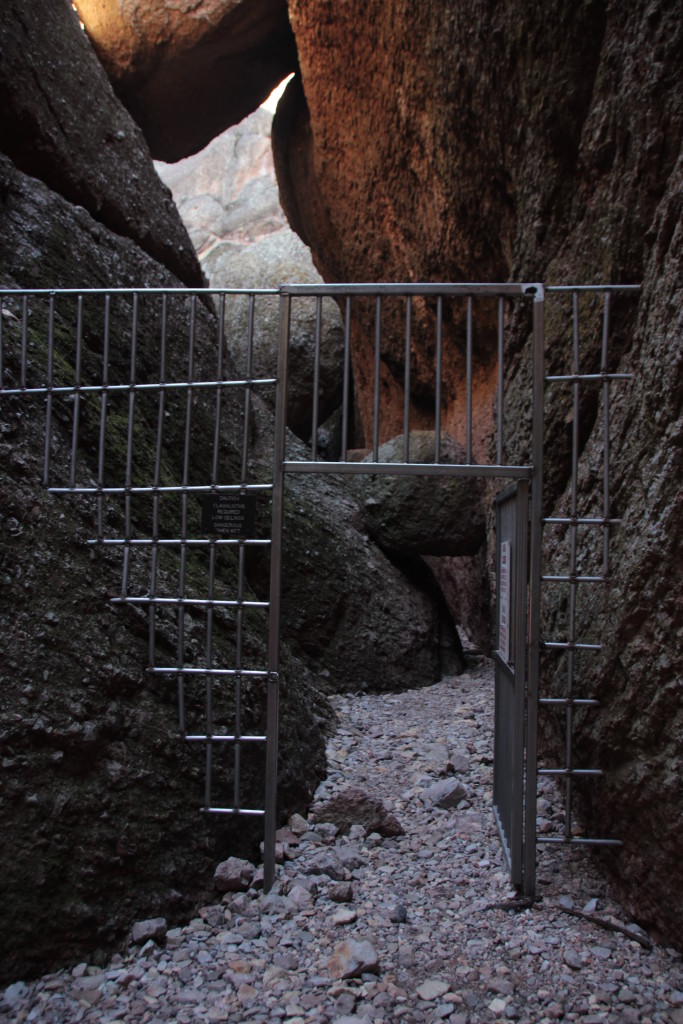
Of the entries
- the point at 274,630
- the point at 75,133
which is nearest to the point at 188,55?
the point at 75,133

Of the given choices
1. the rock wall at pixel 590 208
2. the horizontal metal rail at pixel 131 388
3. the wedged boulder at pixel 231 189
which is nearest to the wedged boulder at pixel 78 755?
the horizontal metal rail at pixel 131 388

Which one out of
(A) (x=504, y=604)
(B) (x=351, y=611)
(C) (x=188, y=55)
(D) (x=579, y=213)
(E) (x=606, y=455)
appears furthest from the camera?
(C) (x=188, y=55)

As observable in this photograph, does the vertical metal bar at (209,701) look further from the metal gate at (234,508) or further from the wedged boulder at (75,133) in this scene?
the wedged boulder at (75,133)

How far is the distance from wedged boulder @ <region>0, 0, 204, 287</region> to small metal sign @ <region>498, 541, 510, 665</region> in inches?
170

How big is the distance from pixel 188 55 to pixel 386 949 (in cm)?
1081

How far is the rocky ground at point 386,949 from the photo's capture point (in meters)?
2.29

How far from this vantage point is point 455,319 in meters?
7.55

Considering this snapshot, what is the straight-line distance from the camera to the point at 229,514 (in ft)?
9.64

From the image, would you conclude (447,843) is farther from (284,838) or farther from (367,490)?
(367,490)

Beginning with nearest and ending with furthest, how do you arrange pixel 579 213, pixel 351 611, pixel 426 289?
1. pixel 426 289
2. pixel 579 213
3. pixel 351 611

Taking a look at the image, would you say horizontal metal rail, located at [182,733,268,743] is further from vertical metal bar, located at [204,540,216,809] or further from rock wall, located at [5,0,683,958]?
rock wall, located at [5,0,683,958]

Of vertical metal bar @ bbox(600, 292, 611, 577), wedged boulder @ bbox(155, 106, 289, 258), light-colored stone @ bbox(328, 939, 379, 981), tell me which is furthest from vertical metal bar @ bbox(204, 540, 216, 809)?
wedged boulder @ bbox(155, 106, 289, 258)

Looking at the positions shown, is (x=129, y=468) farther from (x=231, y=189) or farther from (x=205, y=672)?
(x=231, y=189)

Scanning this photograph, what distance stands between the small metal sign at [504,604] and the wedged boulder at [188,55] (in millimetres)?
9439
